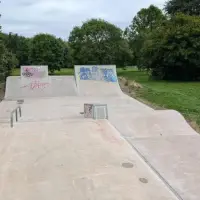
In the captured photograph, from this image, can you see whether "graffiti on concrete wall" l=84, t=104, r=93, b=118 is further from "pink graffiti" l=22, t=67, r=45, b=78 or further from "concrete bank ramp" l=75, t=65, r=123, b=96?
Result: "pink graffiti" l=22, t=67, r=45, b=78

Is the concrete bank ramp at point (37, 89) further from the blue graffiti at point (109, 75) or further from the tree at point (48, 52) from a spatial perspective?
the tree at point (48, 52)

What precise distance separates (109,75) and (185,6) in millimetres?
17370

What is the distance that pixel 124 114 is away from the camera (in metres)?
11.1

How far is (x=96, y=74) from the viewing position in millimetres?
19656

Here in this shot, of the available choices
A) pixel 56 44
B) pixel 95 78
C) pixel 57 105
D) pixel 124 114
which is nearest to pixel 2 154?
pixel 124 114

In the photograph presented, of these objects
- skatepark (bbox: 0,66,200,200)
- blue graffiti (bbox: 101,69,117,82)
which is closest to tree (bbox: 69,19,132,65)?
blue graffiti (bbox: 101,69,117,82)

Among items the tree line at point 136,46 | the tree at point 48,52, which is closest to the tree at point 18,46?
the tree line at point 136,46

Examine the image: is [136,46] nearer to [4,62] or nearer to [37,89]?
[4,62]

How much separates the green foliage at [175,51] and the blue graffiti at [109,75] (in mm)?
6927

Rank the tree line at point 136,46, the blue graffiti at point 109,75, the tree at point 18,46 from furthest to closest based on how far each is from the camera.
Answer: the tree at point 18,46
the tree line at point 136,46
the blue graffiti at point 109,75

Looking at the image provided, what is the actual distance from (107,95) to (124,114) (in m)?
6.41

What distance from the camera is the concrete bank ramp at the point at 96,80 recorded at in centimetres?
1822

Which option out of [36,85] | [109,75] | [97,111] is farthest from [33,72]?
[97,111]

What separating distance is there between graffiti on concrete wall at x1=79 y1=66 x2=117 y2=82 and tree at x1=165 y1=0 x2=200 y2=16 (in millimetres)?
16645
